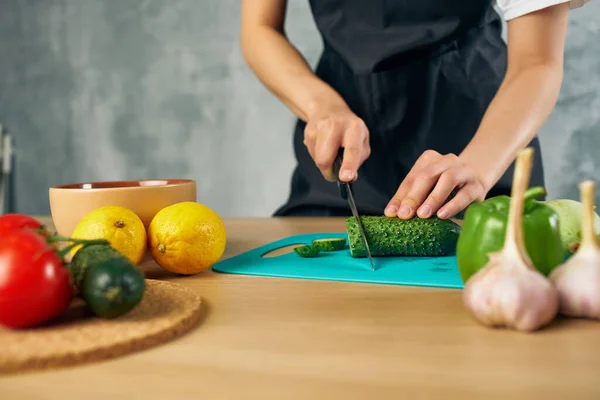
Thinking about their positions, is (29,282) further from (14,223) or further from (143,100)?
(143,100)

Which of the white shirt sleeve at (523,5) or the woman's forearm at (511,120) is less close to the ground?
the white shirt sleeve at (523,5)

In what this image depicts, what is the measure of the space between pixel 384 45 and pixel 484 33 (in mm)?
328

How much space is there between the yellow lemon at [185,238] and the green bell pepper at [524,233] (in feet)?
1.32

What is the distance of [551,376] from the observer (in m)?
0.54

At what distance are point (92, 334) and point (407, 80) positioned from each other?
4.32ft

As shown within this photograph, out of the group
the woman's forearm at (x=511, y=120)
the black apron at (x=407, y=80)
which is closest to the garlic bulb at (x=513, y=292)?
the woman's forearm at (x=511, y=120)

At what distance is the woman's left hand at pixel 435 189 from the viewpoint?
1175mm

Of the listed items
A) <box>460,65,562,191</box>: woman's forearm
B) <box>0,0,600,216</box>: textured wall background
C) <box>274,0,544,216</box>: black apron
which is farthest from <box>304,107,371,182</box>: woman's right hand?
<box>0,0,600,216</box>: textured wall background

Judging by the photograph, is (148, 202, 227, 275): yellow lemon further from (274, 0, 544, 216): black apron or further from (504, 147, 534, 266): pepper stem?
(274, 0, 544, 216): black apron

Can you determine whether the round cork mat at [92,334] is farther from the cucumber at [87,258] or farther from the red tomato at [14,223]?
the red tomato at [14,223]

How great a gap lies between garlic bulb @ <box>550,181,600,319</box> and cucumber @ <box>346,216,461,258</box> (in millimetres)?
382

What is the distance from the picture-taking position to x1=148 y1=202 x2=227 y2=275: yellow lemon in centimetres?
96

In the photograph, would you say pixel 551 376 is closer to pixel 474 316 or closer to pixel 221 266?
pixel 474 316

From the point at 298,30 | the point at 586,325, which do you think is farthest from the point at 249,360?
the point at 298,30
